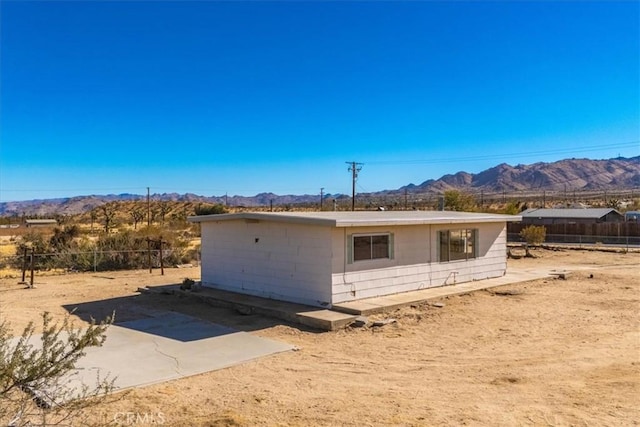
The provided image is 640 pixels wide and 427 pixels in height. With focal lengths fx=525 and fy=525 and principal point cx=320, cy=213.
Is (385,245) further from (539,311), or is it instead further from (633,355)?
(633,355)

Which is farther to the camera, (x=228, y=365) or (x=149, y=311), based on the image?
(x=149, y=311)

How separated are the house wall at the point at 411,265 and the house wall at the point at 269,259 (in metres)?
0.43

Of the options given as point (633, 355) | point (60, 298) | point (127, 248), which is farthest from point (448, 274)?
point (127, 248)

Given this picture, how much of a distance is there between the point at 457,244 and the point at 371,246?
3.81 m

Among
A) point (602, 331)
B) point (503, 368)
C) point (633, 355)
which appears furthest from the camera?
point (602, 331)

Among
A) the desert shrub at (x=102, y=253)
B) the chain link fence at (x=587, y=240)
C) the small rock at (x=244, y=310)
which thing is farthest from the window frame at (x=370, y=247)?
the chain link fence at (x=587, y=240)

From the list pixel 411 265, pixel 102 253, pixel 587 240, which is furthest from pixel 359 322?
pixel 587 240

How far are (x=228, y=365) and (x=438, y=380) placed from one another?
3208mm

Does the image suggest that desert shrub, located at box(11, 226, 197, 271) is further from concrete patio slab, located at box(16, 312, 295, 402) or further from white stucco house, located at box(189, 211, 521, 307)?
concrete patio slab, located at box(16, 312, 295, 402)

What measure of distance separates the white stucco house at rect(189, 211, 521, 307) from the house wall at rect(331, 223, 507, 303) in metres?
0.02

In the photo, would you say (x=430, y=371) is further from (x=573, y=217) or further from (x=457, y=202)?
(x=573, y=217)

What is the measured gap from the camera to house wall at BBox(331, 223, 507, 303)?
40.5ft

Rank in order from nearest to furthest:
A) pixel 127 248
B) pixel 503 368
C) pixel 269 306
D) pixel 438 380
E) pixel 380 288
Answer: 1. pixel 438 380
2. pixel 503 368
3. pixel 269 306
4. pixel 380 288
5. pixel 127 248

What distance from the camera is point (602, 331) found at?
10.4 m
